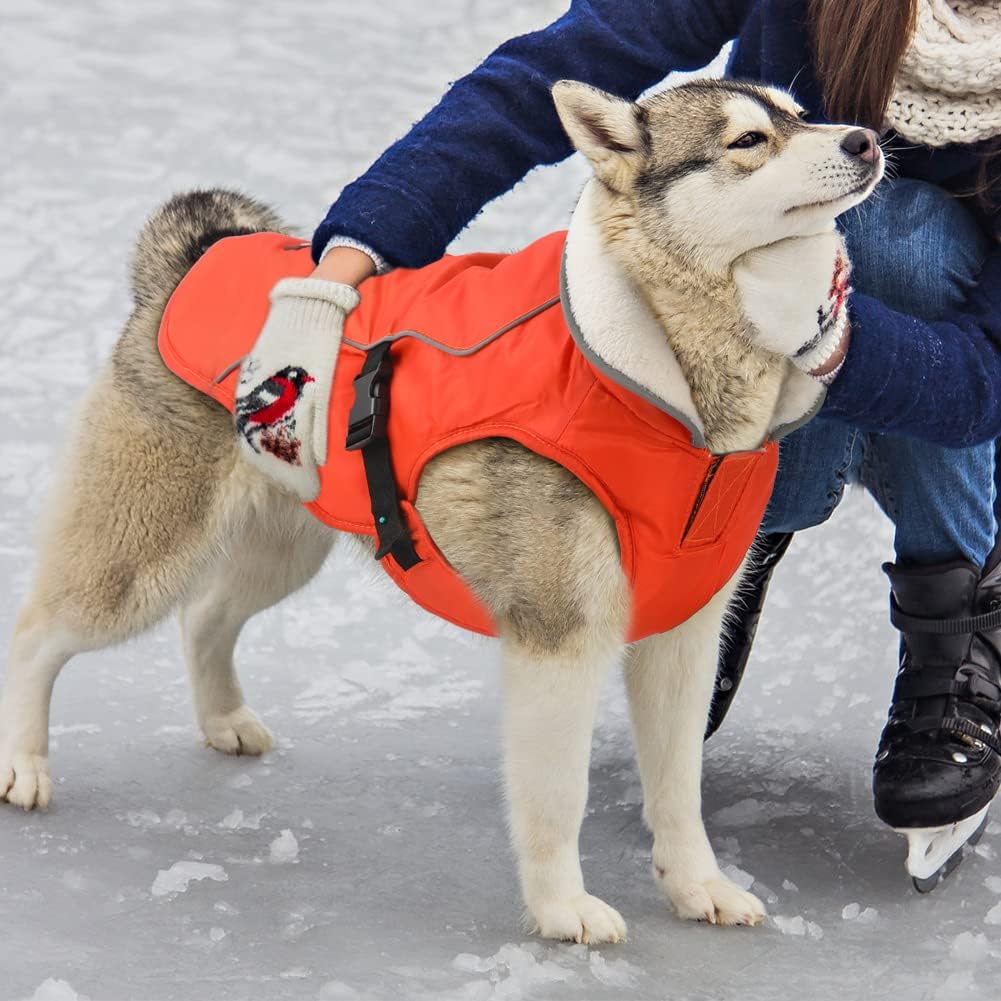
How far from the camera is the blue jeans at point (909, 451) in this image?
2020 millimetres

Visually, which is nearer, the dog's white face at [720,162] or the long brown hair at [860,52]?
the dog's white face at [720,162]

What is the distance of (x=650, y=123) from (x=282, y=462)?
24.8 inches

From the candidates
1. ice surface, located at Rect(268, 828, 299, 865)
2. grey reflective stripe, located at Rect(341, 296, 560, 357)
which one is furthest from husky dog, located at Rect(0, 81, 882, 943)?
ice surface, located at Rect(268, 828, 299, 865)

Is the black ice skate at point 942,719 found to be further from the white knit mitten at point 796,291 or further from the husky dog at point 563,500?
the white knit mitten at point 796,291

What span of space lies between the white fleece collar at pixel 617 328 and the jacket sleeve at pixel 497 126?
A: 0.36 metres

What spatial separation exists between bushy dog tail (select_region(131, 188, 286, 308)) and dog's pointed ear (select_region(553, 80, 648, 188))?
0.72m

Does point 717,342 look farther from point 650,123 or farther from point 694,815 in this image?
point 694,815

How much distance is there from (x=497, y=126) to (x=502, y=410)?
47 cm

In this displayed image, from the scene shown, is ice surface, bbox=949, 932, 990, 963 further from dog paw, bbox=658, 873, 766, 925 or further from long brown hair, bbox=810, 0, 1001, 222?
long brown hair, bbox=810, 0, 1001, 222

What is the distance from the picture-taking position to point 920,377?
1740mm

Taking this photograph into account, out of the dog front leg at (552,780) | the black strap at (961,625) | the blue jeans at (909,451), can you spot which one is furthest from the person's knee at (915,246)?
the dog front leg at (552,780)

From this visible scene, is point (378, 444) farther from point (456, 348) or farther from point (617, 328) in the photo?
point (617, 328)

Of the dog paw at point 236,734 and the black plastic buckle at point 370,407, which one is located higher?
the black plastic buckle at point 370,407

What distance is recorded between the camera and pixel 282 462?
1923 millimetres
